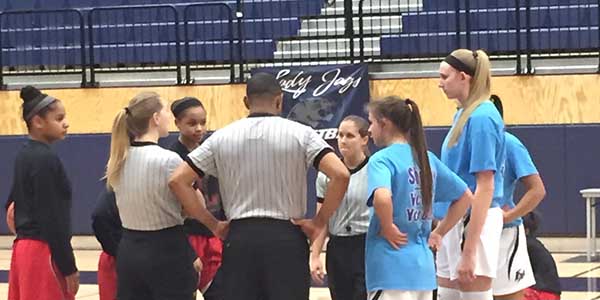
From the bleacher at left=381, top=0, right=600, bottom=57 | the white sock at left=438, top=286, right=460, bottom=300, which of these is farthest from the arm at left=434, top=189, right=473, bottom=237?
the bleacher at left=381, top=0, right=600, bottom=57

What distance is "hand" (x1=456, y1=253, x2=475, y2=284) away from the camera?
18.5ft

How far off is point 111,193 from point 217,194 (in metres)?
0.64

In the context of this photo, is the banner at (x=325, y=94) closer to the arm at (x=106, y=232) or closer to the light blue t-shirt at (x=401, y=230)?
the arm at (x=106, y=232)

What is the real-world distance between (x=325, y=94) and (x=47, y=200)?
7636mm

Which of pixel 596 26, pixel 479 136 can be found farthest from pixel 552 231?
pixel 479 136

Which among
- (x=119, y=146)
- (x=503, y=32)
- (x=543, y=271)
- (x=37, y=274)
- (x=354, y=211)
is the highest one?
(x=503, y=32)

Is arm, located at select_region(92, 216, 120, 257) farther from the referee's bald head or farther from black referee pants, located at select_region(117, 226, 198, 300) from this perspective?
the referee's bald head

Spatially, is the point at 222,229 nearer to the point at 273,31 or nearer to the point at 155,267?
the point at 155,267

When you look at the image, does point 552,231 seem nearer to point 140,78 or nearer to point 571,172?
point 571,172

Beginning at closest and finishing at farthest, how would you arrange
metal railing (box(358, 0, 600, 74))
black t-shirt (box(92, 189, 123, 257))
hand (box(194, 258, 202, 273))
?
hand (box(194, 258, 202, 273))
black t-shirt (box(92, 189, 123, 257))
metal railing (box(358, 0, 600, 74))

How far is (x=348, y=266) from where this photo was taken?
670 centimetres

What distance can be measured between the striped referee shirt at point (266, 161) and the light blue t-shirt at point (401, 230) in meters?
0.31

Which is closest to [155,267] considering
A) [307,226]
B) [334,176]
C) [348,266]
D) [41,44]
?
[307,226]

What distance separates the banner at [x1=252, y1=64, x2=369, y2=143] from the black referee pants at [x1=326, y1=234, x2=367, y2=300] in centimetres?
657
